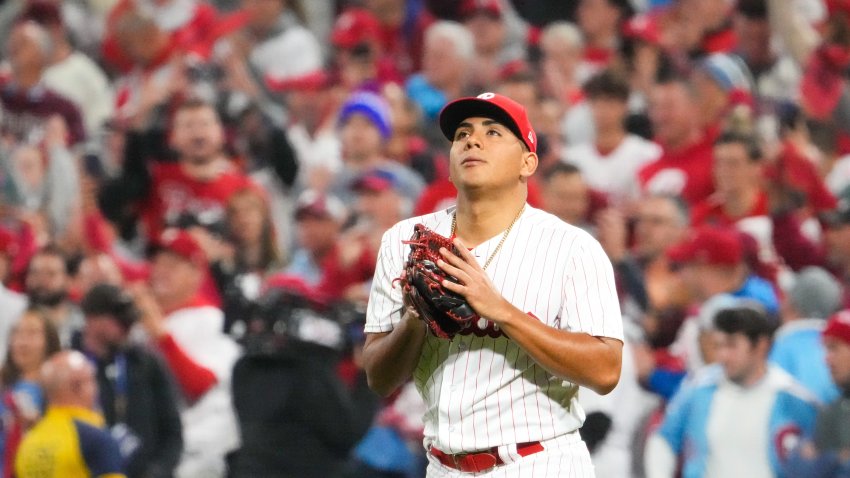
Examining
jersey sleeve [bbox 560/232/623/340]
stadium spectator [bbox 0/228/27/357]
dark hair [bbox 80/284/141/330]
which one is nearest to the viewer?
jersey sleeve [bbox 560/232/623/340]

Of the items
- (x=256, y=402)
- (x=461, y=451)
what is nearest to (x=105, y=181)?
(x=256, y=402)

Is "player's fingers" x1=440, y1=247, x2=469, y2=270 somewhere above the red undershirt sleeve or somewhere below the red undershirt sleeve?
below

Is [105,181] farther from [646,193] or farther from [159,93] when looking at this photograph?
[646,193]

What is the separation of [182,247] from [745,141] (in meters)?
2.95

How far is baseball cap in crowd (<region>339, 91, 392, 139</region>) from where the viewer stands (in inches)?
343

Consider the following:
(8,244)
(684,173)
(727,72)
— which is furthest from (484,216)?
(727,72)

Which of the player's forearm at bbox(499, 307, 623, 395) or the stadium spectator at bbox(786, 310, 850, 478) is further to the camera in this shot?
the stadium spectator at bbox(786, 310, 850, 478)

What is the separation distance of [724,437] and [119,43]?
17.2 ft

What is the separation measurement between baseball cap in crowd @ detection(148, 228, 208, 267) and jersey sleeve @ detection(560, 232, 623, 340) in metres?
4.03

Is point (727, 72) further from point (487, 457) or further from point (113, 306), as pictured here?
point (487, 457)

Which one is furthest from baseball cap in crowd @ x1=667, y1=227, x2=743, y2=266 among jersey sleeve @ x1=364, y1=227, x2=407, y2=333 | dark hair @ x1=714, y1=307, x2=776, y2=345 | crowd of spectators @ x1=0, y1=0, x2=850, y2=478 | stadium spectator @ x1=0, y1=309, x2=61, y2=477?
jersey sleeve @ x1=364, y1=227, x2=407, y2=333

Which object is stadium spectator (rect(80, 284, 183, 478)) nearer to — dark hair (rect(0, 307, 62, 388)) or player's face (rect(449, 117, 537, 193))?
dark hair (rect(0, 307, 62, 388))

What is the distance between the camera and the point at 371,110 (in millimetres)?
8734

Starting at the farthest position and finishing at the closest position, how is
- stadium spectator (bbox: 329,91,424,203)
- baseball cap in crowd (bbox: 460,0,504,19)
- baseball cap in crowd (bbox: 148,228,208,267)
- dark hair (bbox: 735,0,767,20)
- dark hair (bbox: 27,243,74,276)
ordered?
baseball cap in crowd (bbox: 460,0,504,19)
dark hair (bbox: 735,0,767,20)
stadium spectator (bbox: 329,91,424,203)
dark hair (bbox: 27,243,74,276)
baseball cap in crowd (bbox: 148,228,208,267)
